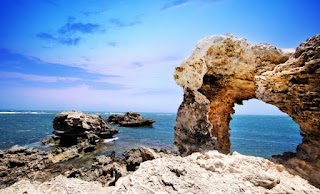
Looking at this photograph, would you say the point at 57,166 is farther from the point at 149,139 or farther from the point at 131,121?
the point at 131,121

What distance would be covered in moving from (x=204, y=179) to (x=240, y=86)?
253 inches

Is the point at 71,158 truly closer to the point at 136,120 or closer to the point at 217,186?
the point at 217,186

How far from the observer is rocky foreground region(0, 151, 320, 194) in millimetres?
5113

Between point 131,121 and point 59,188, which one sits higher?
point 59,188

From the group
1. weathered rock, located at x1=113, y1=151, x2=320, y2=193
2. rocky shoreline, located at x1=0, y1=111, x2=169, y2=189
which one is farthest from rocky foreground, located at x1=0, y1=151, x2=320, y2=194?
rocky shoreline, located at x1=0, y1=111, x2=169, y2=189

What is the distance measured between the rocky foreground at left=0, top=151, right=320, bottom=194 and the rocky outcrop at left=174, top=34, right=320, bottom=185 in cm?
243

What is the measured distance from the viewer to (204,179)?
17.8ft

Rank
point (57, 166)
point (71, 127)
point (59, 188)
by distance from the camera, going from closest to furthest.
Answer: point (59, 188)
point (57, 166)
point (71, 127)

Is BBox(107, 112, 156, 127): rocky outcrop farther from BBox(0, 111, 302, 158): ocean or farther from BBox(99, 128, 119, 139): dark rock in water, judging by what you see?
BBox(99, 128, 119, 139): dark rock in water

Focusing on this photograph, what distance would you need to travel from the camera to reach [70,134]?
38594 mm

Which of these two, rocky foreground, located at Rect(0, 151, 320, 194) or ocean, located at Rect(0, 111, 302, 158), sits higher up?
rocky foreground, located at Rect(0, 151, 320, 194)

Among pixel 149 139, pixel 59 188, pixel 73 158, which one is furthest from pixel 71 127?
pixel 59 188

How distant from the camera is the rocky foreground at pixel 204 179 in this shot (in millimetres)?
5113

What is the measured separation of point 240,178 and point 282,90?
432 cm
